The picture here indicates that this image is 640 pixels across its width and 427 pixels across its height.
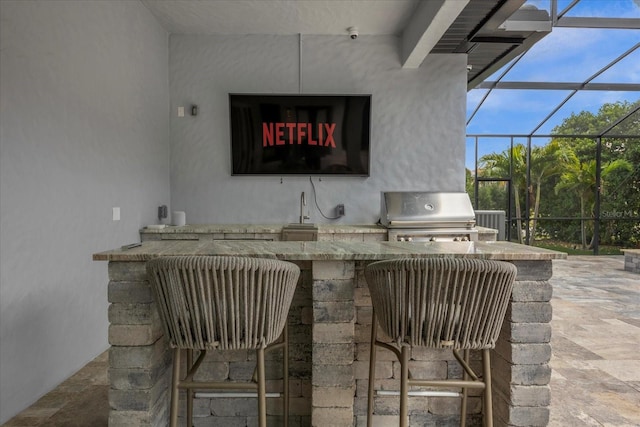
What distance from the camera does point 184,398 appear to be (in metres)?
1.80

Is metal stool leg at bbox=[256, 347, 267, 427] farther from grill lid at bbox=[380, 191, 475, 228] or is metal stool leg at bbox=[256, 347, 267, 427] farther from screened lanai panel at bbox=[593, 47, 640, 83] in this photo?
screened lanai panel at bbox=[593, 47, 640, 83]

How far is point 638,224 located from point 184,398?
10.4 m

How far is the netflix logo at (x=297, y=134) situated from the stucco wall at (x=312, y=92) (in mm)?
386

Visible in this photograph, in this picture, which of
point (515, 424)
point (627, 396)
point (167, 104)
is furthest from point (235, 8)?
point (627, 396)

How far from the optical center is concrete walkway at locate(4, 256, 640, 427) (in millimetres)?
1978

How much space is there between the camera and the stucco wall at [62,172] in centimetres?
197

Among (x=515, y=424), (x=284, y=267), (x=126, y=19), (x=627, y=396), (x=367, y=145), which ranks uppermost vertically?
(x=126, y=19)

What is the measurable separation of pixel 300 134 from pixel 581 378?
316cm

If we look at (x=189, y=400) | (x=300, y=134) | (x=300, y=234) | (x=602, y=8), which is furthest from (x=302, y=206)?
(x=602, y=8)

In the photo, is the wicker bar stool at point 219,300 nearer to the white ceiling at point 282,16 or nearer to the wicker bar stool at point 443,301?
the wicker bar stool at point 443,301

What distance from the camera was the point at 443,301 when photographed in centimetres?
131

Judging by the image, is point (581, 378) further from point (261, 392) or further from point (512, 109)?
point (512, 109)

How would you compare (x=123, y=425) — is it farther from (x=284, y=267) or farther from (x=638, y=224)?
(x=638, y=224)

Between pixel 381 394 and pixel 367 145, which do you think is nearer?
pixel 381 394
